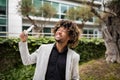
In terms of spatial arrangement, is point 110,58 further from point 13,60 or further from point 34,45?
point 13,60

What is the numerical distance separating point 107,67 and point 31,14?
12146mm

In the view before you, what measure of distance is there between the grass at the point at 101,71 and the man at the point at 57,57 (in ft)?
16.8

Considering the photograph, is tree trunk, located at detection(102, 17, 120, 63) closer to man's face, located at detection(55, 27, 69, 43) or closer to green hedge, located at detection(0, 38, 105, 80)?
green hedge, located at detection(0, 38, 105, 80)

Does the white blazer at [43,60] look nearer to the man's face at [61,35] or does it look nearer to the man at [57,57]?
the man at [57,57]

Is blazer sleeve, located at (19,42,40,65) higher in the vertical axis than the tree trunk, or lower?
higher

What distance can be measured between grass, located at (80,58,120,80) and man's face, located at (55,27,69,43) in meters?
5.17

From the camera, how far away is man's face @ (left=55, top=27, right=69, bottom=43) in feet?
8.34

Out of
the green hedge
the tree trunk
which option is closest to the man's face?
the green hedge

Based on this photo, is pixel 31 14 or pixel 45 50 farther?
pixel 31 14

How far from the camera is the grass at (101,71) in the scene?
7609 millimetres

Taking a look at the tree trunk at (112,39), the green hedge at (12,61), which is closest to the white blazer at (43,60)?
the green hedge at (12,61)

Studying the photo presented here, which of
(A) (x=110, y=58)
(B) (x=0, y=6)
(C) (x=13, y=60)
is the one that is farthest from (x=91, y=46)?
(B) (x=0, y=6)

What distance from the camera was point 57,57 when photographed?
8.32ft

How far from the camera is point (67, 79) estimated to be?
8.23ft
